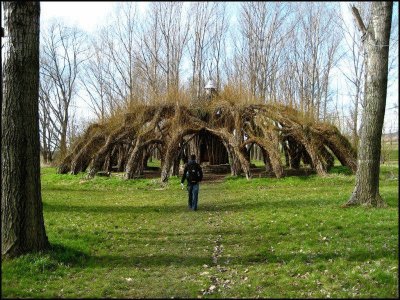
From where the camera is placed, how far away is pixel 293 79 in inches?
1777

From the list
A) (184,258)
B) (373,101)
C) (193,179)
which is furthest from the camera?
(193,179)

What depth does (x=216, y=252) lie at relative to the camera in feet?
26.7

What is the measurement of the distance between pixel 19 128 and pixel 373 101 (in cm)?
881

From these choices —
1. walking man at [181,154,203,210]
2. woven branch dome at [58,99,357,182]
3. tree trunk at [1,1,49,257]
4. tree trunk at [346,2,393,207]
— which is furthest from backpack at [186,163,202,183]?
woven branch dome at [58,99,357,182]

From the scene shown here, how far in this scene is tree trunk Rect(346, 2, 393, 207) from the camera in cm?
1084

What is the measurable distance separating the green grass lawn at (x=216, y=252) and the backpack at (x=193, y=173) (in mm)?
1033

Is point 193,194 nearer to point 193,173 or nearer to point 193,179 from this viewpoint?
point 193,179

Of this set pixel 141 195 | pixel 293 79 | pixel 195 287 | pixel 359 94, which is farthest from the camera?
pixel 293 79

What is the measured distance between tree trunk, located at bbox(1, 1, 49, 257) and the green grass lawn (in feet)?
1.68

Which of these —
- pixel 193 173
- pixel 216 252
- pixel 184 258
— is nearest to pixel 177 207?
pixel 193 173

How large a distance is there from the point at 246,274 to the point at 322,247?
191cm

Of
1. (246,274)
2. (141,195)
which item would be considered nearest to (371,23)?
(246,274)

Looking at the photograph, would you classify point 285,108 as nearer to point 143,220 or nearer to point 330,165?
point 330,165

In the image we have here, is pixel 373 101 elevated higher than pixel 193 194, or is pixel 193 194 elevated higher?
pixel 373 101
